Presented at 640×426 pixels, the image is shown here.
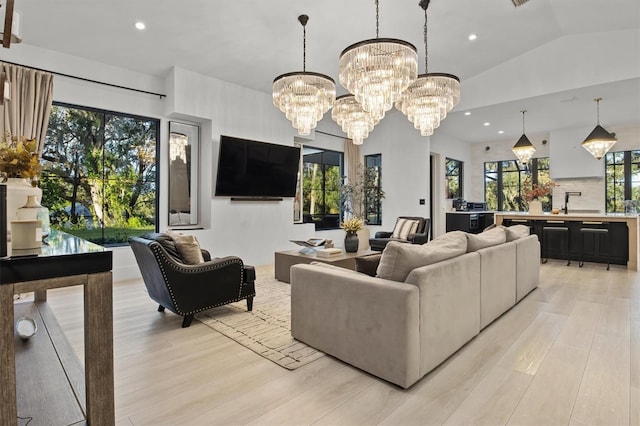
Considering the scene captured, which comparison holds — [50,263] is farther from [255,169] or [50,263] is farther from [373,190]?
[373,190]

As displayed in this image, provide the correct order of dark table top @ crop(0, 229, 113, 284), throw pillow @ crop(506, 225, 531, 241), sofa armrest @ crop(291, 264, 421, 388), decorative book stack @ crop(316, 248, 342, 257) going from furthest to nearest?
decorative book stack @ crop(316, 248, 342, 257), throw pillow @ crop(506, 225, 531, 241), sofa armrest @ crop(291, 264, 421, 388), dark table top @ crop(0, 229, 113, 284)

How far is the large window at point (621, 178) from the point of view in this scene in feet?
26.4

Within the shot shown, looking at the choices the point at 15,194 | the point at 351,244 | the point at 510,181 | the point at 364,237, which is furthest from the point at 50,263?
the point at 510,181

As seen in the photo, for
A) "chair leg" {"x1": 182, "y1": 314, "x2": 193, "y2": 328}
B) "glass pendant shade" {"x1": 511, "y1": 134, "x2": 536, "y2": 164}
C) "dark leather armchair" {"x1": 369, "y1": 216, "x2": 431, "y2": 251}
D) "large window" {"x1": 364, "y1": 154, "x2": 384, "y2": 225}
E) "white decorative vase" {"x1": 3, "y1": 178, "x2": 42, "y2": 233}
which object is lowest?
"chair leg" {"x1": 182, "y1": 314, "x2": 193, "y2": 328}

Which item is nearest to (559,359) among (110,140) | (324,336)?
(324,336)

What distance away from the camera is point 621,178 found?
822 cm

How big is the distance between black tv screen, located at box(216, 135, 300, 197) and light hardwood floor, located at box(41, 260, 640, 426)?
10.3 ft

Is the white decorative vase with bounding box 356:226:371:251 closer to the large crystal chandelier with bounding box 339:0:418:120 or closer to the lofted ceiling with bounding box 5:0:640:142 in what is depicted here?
the lofted ceiling with bounding box 5:0:640:142

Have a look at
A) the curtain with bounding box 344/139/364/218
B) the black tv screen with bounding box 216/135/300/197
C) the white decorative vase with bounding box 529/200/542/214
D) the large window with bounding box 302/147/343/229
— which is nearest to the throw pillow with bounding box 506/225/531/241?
the white decorative vase with bounding box 529/200/542/214

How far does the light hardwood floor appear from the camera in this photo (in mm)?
1829

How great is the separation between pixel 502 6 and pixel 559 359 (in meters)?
4.40

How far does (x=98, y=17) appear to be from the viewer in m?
4.04

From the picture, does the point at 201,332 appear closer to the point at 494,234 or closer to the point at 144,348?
the point at 144,348

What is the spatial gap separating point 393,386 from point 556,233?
6.04m
